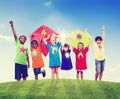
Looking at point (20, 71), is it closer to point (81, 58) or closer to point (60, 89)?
point (60, 89)

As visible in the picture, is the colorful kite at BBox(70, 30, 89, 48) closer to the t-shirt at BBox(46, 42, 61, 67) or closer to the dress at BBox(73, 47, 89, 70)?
the dress at BBox(73, 47, 89, 70)

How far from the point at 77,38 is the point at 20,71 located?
319 cm

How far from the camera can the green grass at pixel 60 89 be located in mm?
13859

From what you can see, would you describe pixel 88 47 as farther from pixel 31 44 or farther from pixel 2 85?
pixel 2 85

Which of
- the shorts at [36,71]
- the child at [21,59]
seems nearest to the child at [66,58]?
the shorts at [36,71]

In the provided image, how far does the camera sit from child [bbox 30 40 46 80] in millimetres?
16484

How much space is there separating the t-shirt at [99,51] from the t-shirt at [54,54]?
1.76 metres

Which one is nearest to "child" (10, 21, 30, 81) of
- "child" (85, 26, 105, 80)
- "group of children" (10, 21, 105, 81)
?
"group of children" (10, 21, 105, 81)

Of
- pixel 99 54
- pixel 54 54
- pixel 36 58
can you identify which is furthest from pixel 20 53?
pixel 99 54

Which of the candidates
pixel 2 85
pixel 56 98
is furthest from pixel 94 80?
pixel 2 85

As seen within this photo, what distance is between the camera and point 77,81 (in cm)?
1591

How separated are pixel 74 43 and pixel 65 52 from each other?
0.66 m

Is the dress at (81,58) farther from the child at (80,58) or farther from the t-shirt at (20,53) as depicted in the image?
the t-shirt at (20,53)

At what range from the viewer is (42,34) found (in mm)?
16891
